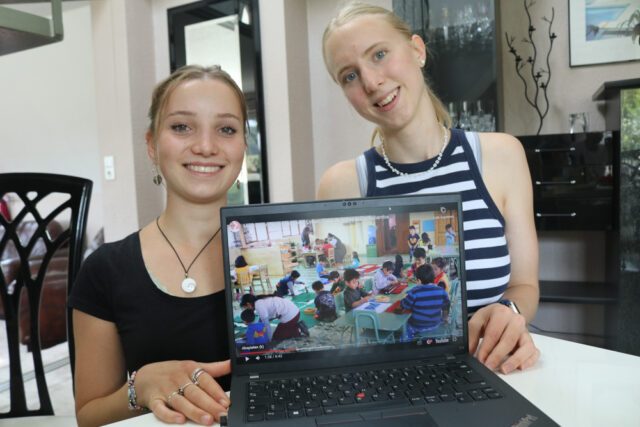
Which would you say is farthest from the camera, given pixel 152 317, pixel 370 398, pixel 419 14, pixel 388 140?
pixel 419 14

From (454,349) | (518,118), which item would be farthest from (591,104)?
(454,349)

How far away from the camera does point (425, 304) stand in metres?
0.68

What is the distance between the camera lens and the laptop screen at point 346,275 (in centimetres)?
67

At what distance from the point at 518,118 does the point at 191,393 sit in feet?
7.28

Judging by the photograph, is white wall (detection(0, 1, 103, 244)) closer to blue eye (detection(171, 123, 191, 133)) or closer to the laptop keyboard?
blue eye (detection(171, 123, 191, 133))

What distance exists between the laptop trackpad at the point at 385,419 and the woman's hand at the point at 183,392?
0.13 m

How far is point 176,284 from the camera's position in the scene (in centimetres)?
87

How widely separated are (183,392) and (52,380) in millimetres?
2374

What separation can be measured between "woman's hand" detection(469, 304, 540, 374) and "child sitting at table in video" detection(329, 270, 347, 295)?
23cm

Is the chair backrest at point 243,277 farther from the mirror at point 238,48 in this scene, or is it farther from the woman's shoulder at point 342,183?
the mirror at point 238,48

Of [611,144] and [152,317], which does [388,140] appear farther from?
[611,144]

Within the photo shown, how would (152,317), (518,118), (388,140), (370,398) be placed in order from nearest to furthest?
(370,398) < (152,317) < (388,140) < (518,118)

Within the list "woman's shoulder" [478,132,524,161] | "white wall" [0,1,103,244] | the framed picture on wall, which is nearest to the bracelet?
"woman's shoulder" [478,132,524,161]

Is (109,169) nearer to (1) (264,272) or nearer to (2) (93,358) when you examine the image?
(2) (93,358)
